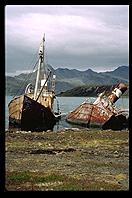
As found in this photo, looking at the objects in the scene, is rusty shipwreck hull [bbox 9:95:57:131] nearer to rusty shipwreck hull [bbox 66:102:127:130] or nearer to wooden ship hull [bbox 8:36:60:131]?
wooden ship hull [bbox 8:36:60:131]

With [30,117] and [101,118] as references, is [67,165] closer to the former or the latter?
[30,117]

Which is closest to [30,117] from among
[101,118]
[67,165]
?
[101,118]

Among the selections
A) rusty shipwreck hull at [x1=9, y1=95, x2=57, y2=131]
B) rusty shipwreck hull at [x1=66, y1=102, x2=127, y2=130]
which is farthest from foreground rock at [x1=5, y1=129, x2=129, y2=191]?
rusty shipwreck hull at [x1=66, y1=102, x2=127, y2=130]

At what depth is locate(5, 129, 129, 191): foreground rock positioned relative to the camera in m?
8.63

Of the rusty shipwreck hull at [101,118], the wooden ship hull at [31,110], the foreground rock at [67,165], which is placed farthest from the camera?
the rusty shipwreck hull at [101,118]

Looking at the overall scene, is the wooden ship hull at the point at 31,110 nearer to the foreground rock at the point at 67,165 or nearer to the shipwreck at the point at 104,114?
the shipwreck at the point at 104,114

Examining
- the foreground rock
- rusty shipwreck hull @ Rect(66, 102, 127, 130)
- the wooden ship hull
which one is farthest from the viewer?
rusty shipwreck hull @ Rect(66, 102, 127, 130)

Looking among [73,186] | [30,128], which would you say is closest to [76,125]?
[30,128]

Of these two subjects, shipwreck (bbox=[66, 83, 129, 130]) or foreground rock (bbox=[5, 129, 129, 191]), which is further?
shipwreck (bbox=[66, 83, 129, 130])

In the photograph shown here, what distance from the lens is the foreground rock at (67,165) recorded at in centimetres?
863

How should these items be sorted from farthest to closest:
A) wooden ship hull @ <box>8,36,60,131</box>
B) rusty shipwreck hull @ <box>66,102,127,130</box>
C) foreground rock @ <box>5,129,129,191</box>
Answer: rusty shipwreck hull @ <box>66,102,127,130</box> < wooden ship hull @ <box>8,36,60,131</box> < foreground rock @ <box>5,129,129,191</box>

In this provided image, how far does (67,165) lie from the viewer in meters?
11.9

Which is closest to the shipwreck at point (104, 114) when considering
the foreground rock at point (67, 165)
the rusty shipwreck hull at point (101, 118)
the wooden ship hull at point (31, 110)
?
the rusty shipwreck hull at point (101, 118)
